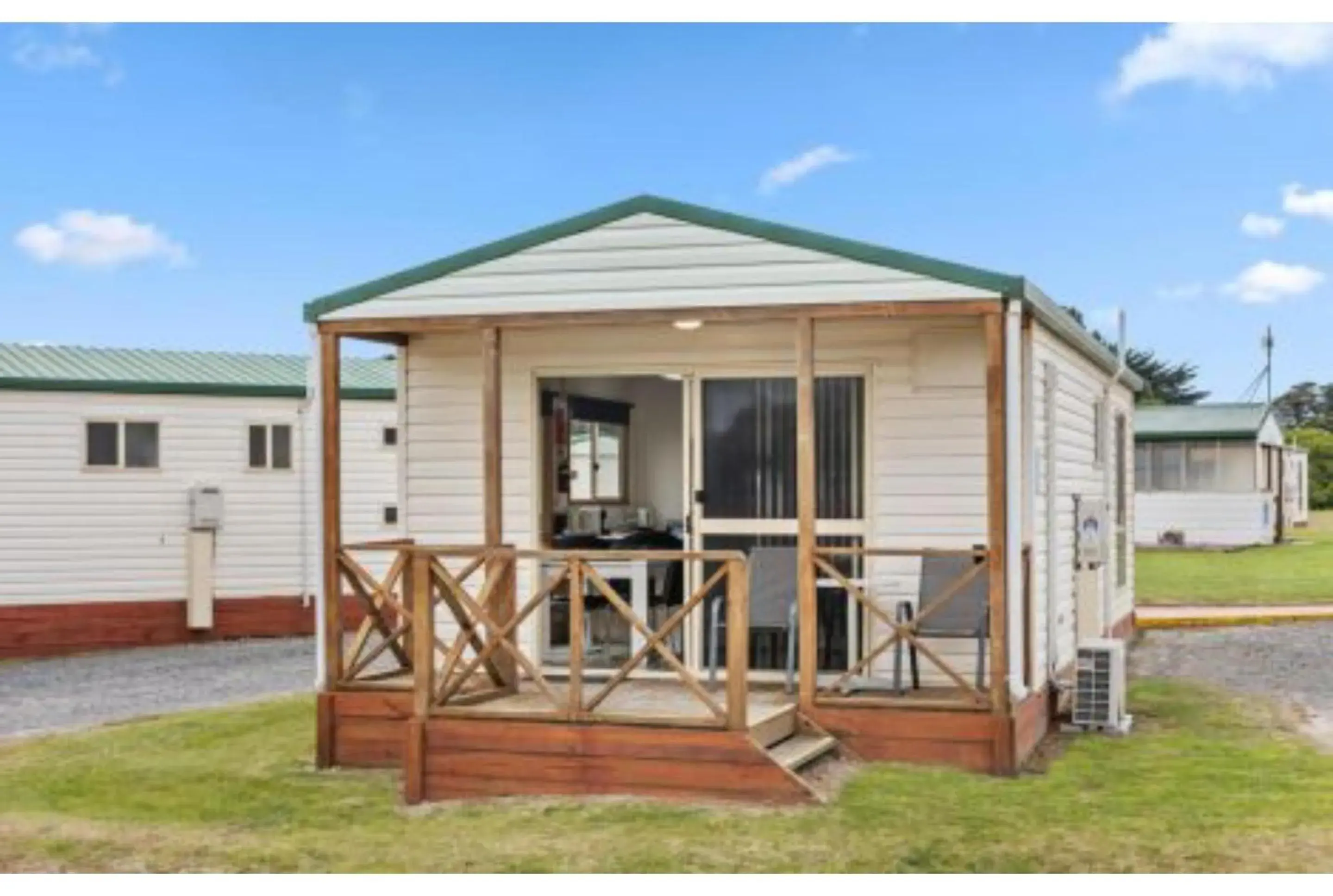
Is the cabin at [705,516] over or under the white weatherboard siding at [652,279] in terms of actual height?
under

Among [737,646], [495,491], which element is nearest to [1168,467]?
[495,491]

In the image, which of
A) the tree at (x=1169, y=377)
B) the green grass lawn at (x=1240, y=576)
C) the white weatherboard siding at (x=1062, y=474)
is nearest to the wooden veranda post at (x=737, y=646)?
the white weatherboard siding at (x=1062, y=474)

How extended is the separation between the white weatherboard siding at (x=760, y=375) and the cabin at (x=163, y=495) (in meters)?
6.97

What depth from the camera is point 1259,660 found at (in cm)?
1400

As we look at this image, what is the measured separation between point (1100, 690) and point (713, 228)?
3654 mm

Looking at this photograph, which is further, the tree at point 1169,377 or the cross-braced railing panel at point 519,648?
the tree at point 1169,377

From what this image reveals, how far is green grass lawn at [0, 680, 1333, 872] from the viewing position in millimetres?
6672

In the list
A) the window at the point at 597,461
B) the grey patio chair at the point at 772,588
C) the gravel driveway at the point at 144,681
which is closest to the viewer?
the grey patio chair at the point at 772,588

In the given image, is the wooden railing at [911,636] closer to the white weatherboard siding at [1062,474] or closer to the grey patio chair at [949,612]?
the grey patio chair at [949,612]

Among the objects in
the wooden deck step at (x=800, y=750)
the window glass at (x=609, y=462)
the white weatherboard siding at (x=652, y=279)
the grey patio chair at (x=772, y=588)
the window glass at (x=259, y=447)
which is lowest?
the wooden deck step at (x=800, y=750)

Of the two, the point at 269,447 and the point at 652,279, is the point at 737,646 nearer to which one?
the point at 652,279

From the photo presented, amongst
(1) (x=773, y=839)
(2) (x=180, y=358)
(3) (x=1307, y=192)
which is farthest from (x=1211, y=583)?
(3) (x=1307, y=192)

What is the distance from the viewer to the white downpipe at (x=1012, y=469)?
8.23 meters
